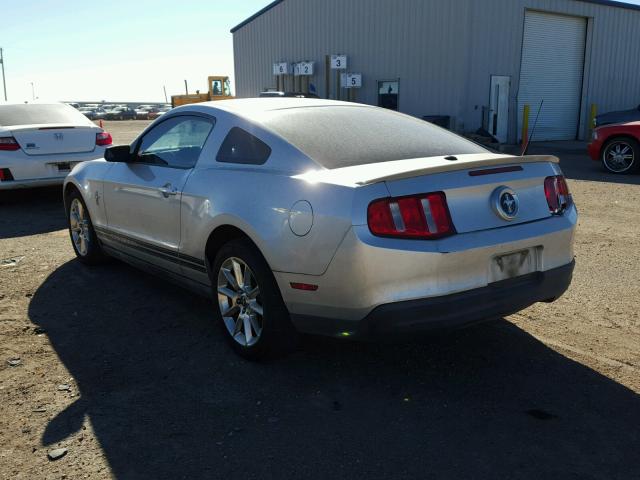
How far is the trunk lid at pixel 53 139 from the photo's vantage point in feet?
28.3

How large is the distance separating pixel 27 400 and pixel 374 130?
2.60m

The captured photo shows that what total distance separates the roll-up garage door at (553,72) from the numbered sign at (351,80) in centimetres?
578

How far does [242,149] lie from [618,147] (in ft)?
35.7

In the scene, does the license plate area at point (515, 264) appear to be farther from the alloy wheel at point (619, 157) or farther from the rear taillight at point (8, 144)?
the alloy wheel at point (619, 157)

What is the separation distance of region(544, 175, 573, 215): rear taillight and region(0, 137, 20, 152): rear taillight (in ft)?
Result: 24.9

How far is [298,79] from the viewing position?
2664 centimetres

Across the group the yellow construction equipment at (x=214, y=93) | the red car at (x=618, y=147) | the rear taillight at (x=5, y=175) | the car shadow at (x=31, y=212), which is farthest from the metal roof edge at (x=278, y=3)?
the rear taillight at (x=5, y=175)

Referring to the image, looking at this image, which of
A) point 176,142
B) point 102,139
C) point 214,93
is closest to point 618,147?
point 102,139

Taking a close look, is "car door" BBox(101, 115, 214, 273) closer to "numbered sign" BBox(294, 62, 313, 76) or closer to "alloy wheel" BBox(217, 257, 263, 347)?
"alloy wheel" BBox(217, 257, 263, 347)

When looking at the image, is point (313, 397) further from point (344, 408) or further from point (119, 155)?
point (119, 155)

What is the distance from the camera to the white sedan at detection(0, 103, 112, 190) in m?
8.58

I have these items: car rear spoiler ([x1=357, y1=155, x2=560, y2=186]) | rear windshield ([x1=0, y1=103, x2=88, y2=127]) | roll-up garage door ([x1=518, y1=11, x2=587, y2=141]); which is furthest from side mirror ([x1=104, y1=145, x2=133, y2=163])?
roll-up garage door ([x1=518, y1=11, x2=587, y2=141])

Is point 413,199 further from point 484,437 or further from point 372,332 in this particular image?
point 484,437

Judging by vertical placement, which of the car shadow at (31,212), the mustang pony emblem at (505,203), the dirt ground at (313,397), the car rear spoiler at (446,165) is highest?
the car rear spoiler at (446,165)
